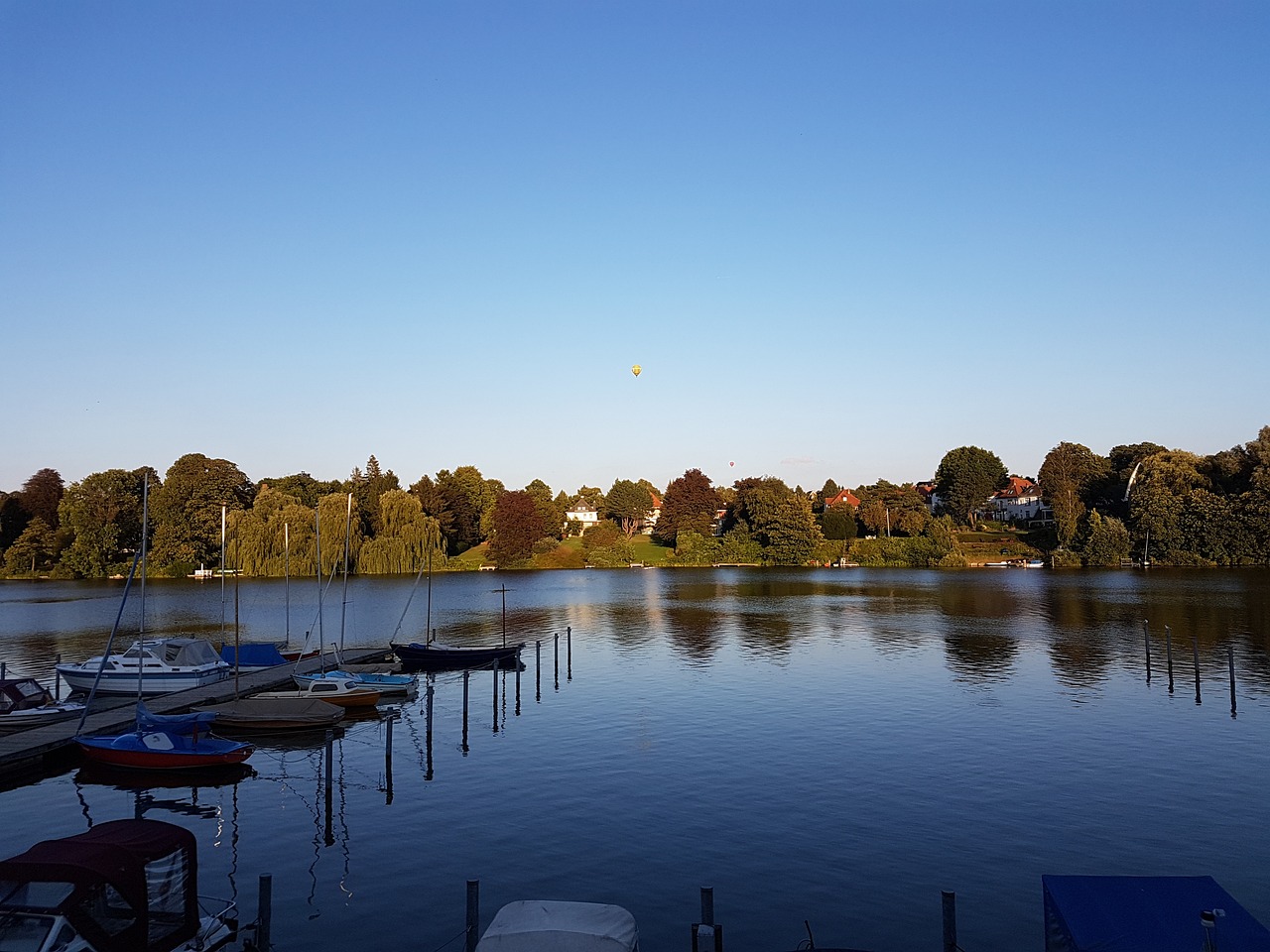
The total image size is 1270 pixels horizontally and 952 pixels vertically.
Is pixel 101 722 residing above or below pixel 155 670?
below

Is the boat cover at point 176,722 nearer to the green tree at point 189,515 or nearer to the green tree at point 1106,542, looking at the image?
the green tree at point 189,515

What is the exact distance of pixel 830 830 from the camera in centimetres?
2461

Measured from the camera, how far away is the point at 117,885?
14.7 meters

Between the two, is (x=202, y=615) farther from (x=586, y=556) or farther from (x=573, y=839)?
(x=586, y=556)

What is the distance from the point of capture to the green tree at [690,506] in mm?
175125

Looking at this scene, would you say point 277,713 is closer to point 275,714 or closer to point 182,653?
point 275,714

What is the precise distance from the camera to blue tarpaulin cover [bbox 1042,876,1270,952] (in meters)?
12.6

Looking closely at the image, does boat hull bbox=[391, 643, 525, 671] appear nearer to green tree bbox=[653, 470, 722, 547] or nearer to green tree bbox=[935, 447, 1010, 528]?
green tree bbox=[653, 470, 722, 547]

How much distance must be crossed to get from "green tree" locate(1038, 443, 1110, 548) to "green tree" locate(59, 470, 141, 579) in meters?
137

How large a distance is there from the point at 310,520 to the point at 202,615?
4006cm

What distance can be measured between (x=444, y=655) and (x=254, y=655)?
10024mm

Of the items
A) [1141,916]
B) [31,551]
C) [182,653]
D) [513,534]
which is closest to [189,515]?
[31,551]

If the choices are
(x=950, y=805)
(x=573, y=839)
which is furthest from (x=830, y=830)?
(x=573, y=839)

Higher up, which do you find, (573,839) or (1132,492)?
(1132,492)
